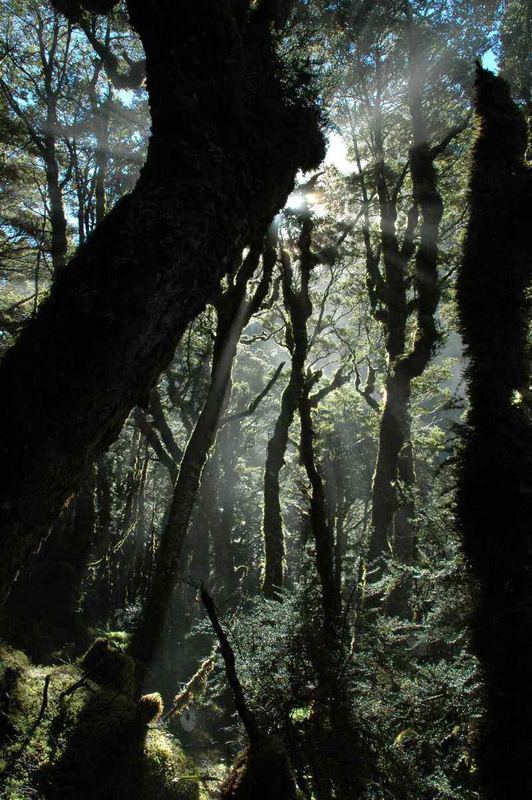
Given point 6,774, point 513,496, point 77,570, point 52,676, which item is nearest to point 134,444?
point 77,570

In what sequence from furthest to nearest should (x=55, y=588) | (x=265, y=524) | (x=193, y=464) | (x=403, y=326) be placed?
(x=403, y=326), (x=55, y=588), (x=265, y=524), (x=193, y=464)

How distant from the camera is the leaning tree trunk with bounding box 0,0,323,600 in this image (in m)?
2.55

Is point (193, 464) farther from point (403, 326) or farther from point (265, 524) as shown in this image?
point (403, 326)

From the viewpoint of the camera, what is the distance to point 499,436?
4469mm

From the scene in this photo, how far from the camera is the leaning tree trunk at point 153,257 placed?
255 cm

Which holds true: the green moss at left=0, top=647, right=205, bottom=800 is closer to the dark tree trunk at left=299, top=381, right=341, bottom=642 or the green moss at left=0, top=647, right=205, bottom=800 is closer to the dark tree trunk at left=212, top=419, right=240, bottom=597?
the dark tree trunk at left=299, top=381, right=341, bottom=642

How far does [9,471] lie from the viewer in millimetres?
2398

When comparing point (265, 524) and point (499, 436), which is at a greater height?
point (265, 524)

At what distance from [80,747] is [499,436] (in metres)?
5.55

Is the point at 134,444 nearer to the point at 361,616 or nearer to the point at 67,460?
the point at 361,616

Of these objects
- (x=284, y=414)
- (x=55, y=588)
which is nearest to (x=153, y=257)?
(x=284, y=414)

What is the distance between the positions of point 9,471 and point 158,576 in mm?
6219

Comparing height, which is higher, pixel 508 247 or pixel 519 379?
pixel 508 247

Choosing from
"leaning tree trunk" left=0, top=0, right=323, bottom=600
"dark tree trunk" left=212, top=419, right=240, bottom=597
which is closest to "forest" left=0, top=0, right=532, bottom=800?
"leaning tree trunk" left=0, top=0, right=323, bottom=600
